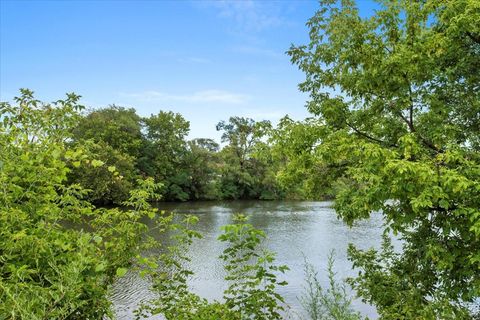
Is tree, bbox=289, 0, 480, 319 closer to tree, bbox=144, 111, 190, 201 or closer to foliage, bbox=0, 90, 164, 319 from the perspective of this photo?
foliage, bbox=0, 90, 164, 319

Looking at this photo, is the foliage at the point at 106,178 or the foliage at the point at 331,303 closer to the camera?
the foliage at the point at 331,303

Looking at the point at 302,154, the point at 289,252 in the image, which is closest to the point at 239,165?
the point at 289,252

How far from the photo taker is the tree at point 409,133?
185 inches

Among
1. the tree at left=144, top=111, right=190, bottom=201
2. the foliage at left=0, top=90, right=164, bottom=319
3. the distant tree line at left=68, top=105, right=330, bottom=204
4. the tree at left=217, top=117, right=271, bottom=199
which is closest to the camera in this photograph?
the foliage at left=0, top=90, right=164, bottom=319

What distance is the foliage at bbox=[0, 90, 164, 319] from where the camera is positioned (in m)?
2.37

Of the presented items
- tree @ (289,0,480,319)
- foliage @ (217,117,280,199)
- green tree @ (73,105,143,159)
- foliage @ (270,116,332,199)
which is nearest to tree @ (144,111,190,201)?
green tree @ (73,105,143,159)

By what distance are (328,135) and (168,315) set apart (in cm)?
428

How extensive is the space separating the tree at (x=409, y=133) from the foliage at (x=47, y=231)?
340 cm

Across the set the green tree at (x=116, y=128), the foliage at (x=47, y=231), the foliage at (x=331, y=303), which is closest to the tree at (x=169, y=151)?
the green tree at (x=116, y=128)

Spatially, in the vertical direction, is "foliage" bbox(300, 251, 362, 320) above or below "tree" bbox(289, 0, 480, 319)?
below

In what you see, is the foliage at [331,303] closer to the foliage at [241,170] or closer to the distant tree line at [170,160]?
the distant tree line at [170,160]

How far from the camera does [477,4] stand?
4.89 metres

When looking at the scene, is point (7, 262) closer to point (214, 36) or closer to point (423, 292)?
point (423, 292)

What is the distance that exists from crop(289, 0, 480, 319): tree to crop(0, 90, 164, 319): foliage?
340 cm
